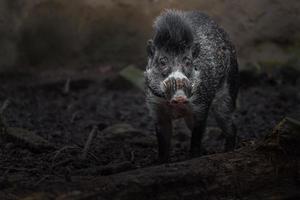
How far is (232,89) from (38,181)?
7.89 feet

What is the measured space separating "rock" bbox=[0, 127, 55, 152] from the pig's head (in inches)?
38.6

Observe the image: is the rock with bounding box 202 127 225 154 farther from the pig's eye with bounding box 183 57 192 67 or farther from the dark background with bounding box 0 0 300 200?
the pig's eye with bounding box 183 57 192 67

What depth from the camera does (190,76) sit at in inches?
167

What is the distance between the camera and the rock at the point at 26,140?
15.5 feet

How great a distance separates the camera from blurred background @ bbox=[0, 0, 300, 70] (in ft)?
25.5

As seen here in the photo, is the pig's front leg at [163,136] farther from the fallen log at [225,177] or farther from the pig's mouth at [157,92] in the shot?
the fallen log at [225,177]

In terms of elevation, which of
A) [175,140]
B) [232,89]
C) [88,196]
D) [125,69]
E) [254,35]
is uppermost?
[254,35]

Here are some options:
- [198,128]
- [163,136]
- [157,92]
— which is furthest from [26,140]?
[198,128]

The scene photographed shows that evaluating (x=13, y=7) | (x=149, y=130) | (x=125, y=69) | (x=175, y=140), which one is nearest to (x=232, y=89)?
(x=175, y=140)

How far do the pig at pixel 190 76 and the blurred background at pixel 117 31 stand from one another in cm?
288

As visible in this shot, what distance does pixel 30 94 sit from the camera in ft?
24.8

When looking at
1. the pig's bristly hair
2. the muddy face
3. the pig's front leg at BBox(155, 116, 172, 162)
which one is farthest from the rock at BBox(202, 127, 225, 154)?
the pig's bristly hair

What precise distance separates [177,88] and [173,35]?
0.47 m

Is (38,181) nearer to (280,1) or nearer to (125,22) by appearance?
(125,22)
